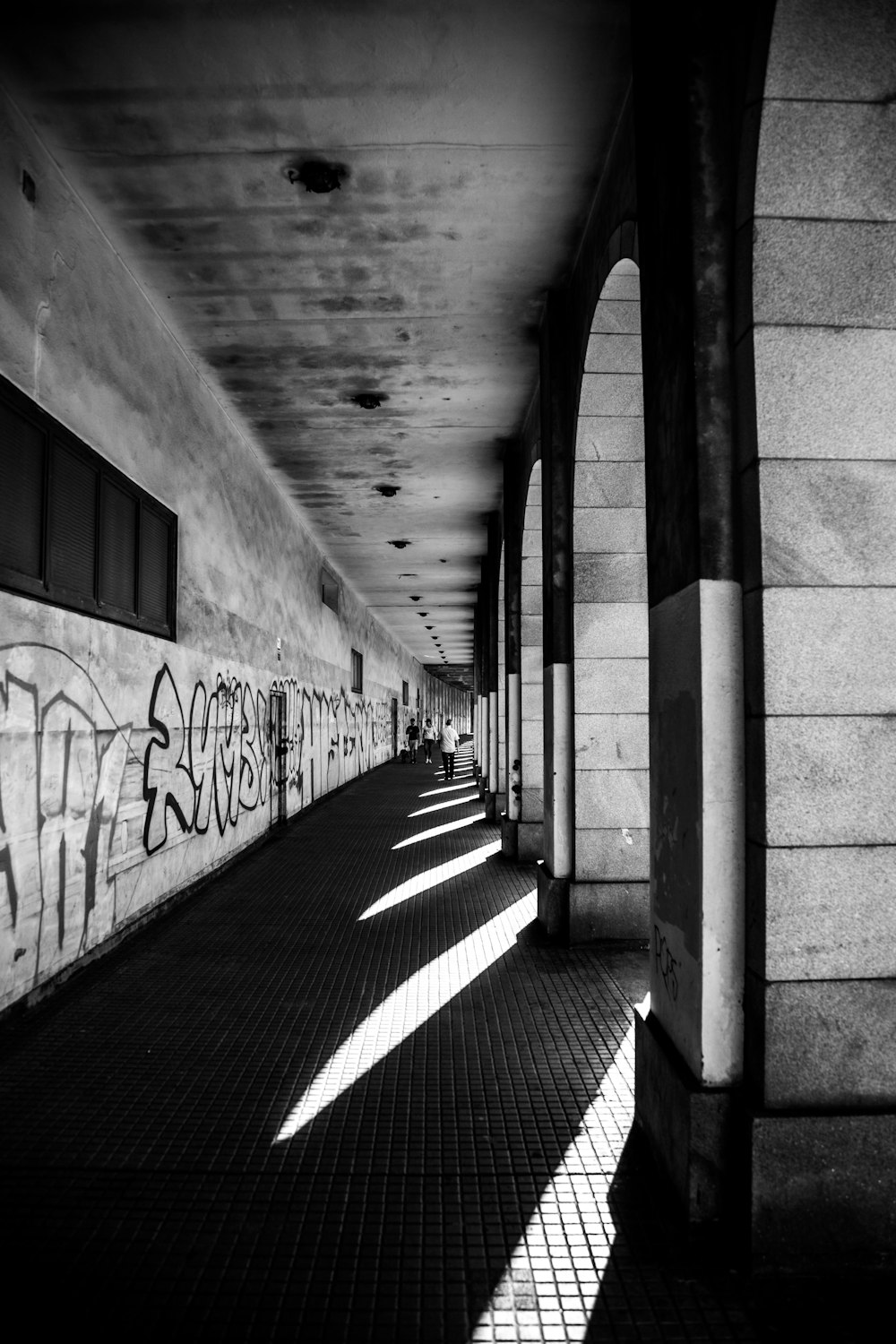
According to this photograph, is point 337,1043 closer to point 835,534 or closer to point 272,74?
point 835,534

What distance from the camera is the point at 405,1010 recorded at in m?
4.96

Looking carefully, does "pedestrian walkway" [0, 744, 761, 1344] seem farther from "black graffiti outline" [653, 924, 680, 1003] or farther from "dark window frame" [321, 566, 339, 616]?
"dark window frame" [321, 566, 339, 616]

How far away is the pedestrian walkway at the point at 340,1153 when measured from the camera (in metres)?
2.52

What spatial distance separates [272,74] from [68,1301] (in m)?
5.45

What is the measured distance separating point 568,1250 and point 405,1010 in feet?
7.45

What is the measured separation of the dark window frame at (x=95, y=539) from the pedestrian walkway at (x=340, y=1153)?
251cm

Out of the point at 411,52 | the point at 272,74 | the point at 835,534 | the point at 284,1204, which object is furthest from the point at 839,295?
the point at 284,1204

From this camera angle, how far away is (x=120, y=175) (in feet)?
17.5

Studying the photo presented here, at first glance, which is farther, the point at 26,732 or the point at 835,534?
the point at 26,732

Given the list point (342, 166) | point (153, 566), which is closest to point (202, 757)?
point (153, 566)

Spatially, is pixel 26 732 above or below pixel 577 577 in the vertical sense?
below

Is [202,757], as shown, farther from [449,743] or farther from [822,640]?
[449,743]

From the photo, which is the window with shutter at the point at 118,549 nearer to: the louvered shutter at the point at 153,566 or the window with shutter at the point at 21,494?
the louvered shutter at the point at 153,566

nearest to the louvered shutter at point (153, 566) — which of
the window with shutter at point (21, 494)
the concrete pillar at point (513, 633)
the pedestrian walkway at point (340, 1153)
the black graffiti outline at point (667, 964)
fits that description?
the window with shutter at point (21, 494)
